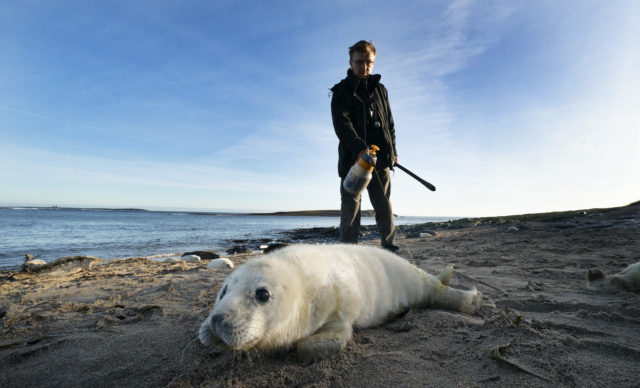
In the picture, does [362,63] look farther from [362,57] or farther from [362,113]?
[362,113]

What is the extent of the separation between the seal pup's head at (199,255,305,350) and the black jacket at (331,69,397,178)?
3.34m

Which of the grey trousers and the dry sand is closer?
the dry sand

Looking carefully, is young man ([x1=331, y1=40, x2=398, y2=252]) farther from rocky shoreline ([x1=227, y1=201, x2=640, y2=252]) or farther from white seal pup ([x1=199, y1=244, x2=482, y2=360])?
rocky shoreline ([x1=227, y1=201, x2=640, y2=252])

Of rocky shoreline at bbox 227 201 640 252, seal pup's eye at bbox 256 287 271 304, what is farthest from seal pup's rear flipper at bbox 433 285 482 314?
rocky shoreline at bbox 227 201 640 252

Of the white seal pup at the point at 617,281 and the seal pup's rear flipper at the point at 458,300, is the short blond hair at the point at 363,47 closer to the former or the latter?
the seal pup's rear flipper at the point at 458,300

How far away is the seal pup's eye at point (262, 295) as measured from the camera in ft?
5.58

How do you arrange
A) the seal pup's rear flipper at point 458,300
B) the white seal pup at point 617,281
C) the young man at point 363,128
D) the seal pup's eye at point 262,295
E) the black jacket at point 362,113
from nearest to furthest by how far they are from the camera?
the seal pup's eye at point 262,295 → the seal pup's rear flipper at point 458,300 → the white seal pup at point 617,281 → the young man at point 363,128 → the black jacket at point 362,113

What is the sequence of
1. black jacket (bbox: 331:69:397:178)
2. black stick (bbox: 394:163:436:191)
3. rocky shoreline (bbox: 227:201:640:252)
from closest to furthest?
black stick (bbox: 394:163:436:191) < black jacket (bbox: 331:69:397:178) < rocky shoreline (bbox: 227:201:640:252)

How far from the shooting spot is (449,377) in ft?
4.93

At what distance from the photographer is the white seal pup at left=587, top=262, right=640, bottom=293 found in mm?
2738

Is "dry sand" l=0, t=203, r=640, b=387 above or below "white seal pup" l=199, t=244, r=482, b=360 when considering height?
below

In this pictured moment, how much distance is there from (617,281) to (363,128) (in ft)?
11.7

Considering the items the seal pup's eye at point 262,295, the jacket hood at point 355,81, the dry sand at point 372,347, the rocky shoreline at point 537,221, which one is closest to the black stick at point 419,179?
the jacket hood at point 355,81

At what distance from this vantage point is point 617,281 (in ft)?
9.13
